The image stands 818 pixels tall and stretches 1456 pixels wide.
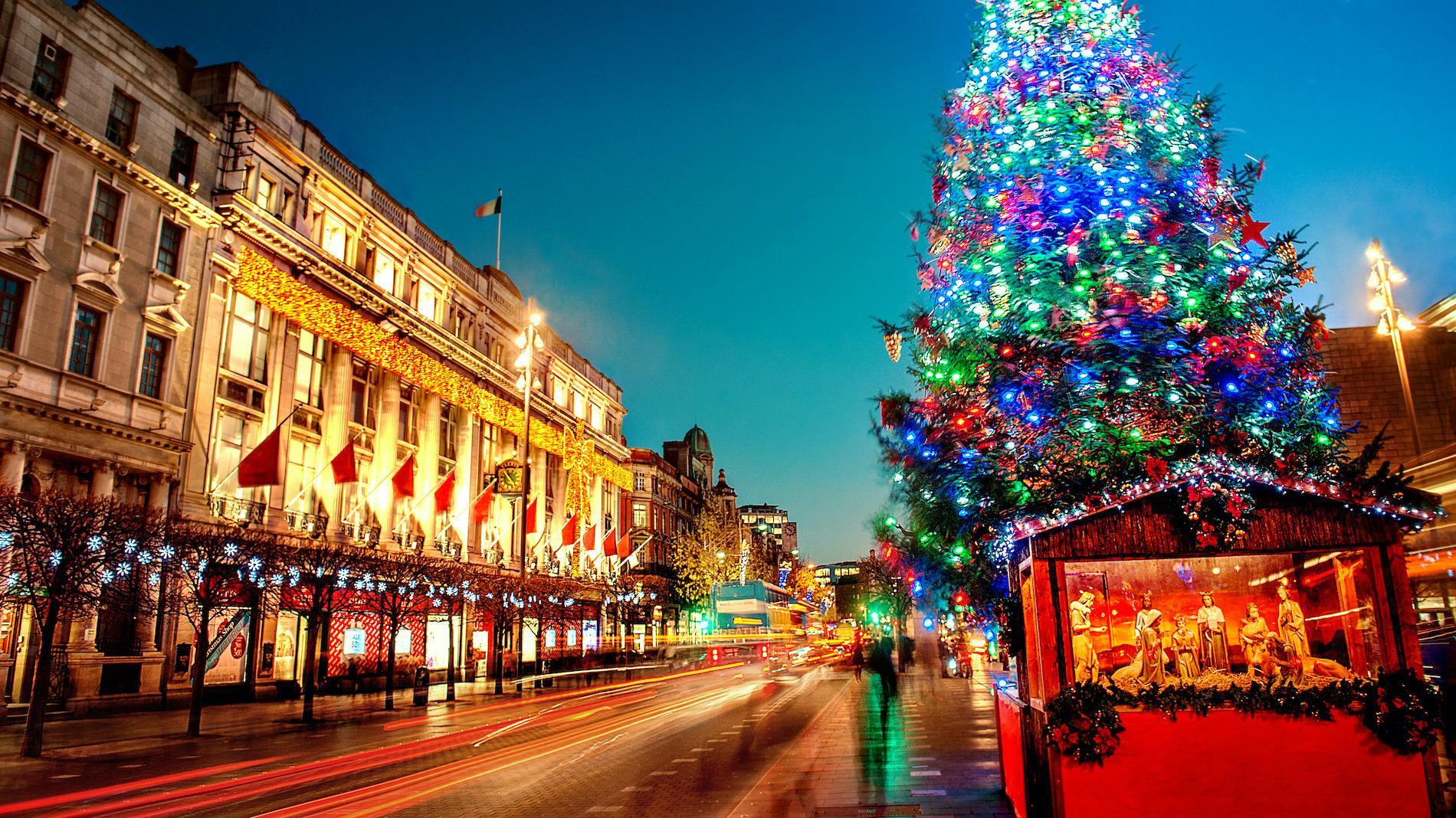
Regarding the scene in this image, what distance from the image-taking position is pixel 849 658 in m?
51.2

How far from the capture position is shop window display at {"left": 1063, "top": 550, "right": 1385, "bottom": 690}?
8422mm

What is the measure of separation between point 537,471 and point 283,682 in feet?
78.8

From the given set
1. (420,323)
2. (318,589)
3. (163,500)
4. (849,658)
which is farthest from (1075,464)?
(849,658)

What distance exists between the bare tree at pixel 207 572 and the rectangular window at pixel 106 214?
9.22 meters

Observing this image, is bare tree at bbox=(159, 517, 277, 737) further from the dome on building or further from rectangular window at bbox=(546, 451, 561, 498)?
the dome on building

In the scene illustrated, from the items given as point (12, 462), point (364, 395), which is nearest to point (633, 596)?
point (364, 395)

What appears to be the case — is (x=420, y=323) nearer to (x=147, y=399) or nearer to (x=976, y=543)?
(x=147, y=399)

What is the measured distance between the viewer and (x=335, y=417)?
36156mm

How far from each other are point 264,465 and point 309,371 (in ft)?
34.2

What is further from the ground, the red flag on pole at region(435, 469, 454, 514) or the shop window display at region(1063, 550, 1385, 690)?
the red flag on pole at region(435, 469, 454, 514)

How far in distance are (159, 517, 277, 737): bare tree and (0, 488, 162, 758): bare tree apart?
231 centimetres

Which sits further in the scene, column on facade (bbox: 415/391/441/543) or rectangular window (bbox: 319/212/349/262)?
column on facade (bbox: 415/391/441/543)

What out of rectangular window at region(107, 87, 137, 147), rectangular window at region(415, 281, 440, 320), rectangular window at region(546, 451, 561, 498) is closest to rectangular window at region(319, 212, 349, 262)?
rectangular window at region(415, 281, 440, 320)

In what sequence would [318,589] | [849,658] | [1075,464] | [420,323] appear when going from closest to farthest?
1. [1075,464]
2. [318,589]
3. [420,323]
4. [849,658]
